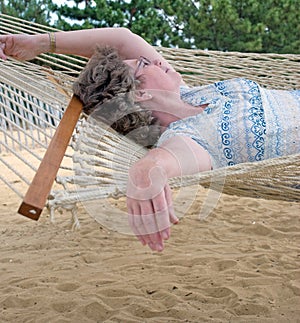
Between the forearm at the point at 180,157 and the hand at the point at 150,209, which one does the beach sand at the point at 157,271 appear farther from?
the hand at the point at 150,209

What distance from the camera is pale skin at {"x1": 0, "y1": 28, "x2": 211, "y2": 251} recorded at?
1055 millimetres

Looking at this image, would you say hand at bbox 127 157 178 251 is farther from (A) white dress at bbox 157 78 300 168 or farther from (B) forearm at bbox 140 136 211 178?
(A) white dress at bbox 157 78 300 168

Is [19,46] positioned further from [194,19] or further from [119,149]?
[194,19]

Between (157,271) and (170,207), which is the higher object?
(170,207)

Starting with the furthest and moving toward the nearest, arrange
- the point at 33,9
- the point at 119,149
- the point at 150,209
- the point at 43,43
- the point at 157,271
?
the point at 33,9
the point at 157,271
the point at 43,43
the point at 119,149
the point at 150,209

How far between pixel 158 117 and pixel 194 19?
28.1 ft

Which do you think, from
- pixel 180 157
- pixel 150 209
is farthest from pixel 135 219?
pixel 180 157

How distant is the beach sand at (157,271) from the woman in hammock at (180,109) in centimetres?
45

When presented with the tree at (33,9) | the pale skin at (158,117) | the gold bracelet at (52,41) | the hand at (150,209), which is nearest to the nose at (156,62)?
the pale skin at (158,117)

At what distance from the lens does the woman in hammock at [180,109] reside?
55.9 inches

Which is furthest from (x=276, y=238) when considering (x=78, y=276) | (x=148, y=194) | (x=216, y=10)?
(x=216, y=10)

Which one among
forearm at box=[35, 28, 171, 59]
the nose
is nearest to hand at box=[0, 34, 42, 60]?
forearm at box=[35, 28, 171, 59]

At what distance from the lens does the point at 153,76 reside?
1.54 m

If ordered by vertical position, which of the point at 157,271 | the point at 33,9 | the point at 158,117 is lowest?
the point at 33,9
